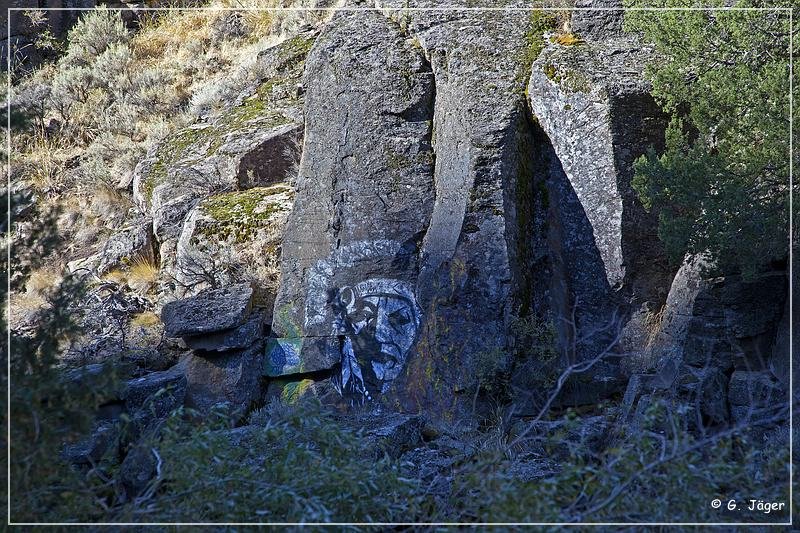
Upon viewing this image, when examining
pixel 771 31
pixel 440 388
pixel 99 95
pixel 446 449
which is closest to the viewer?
pixel 446 449

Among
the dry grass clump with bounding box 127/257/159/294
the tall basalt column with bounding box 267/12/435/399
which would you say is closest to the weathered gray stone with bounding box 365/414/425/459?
the tall basalt column with bounding box 267/12/435/399

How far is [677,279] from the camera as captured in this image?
8062 millimetres

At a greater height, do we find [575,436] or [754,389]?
[754,389]

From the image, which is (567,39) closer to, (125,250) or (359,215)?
(359,215)

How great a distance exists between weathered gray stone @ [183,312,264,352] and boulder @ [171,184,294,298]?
0.88 meters

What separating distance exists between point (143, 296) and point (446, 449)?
4.85 m

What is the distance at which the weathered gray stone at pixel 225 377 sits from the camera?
8.07 meters

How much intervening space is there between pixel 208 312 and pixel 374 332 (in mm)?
1609

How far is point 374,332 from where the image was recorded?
27.0ft

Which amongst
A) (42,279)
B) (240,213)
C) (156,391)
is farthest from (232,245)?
(42,279)

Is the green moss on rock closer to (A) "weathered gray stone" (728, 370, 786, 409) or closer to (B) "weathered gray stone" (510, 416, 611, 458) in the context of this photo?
(B) "weathered gray stone" (510, 416, 611, 458)

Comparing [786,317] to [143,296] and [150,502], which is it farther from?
[143,296]

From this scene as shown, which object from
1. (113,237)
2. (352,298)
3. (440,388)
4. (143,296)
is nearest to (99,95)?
(113,237)

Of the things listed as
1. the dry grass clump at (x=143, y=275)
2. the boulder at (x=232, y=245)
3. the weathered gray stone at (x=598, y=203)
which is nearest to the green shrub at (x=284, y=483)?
the weathered gray stone at (x=598, y=203)
